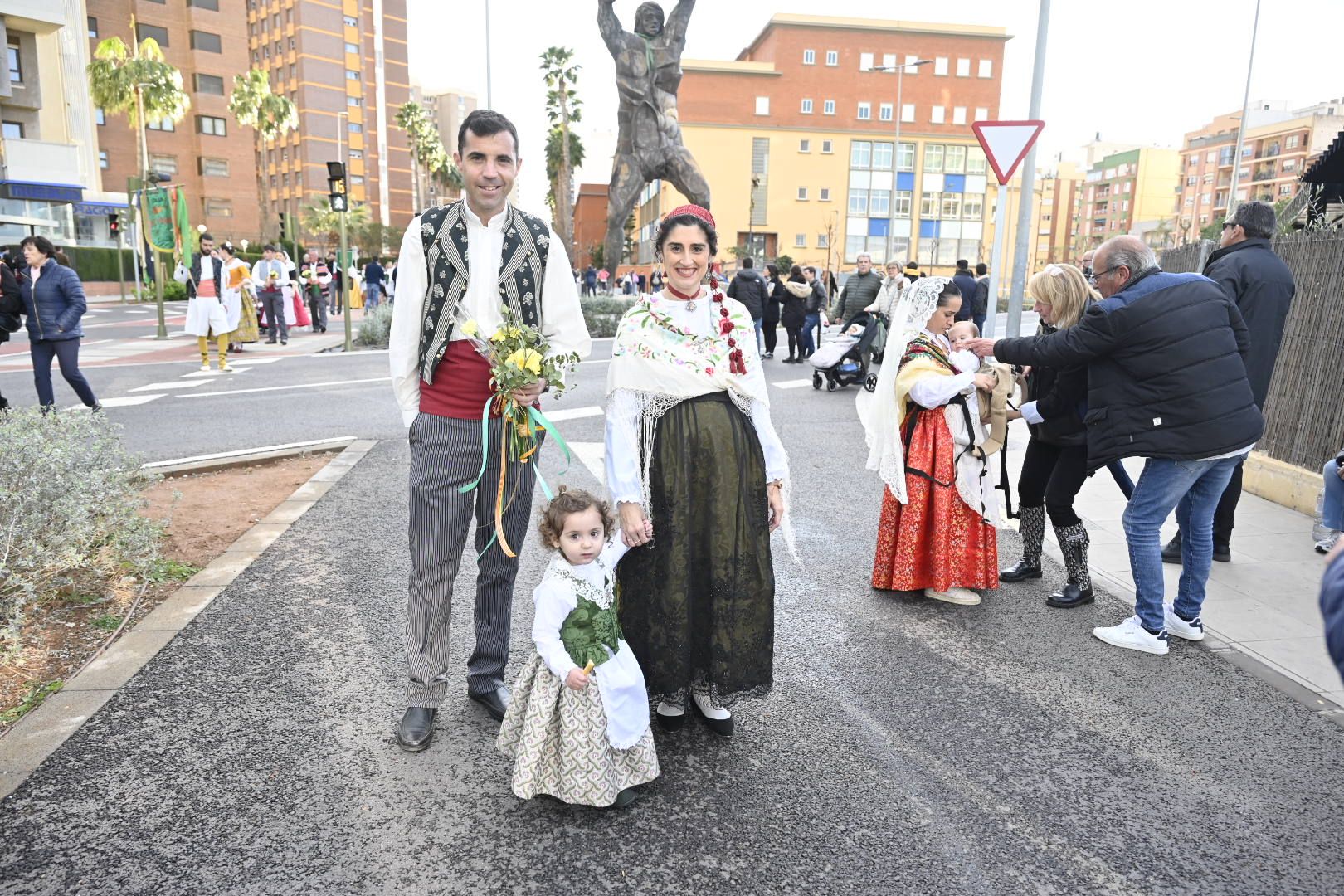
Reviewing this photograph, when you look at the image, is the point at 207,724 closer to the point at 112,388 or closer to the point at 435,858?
the point at 435,858

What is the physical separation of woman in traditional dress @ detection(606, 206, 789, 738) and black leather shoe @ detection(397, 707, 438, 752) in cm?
82

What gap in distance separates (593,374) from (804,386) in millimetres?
3468

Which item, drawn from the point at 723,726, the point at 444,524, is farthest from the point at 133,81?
the point at 723,726

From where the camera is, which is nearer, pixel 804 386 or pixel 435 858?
pixel 435 858

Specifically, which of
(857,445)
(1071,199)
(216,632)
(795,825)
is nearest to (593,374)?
(857,445)

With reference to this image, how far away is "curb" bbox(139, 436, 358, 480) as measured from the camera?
763 centimetres

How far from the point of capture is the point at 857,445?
30.6 ft

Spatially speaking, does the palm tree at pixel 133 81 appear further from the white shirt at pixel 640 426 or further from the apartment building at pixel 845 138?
the white shirt at pixel 640 426

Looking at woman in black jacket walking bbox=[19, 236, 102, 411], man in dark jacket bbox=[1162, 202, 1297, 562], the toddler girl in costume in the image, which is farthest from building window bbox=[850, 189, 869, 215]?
the toddler girl in costume

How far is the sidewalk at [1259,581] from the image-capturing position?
424 cm

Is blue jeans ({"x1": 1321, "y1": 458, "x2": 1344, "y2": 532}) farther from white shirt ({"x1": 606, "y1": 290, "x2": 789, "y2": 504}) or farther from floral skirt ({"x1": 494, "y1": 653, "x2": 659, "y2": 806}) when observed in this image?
floral skirt ({"x1": 494, "y1": 653, "x2": 659, "y2": 806})

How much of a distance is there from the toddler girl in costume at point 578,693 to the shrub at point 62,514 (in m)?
2.38

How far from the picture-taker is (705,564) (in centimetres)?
330

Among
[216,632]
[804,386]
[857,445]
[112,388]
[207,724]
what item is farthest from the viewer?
[804,386]
